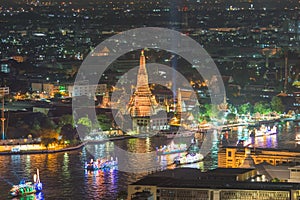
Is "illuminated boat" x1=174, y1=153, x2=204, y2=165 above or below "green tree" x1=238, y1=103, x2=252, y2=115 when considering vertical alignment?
below

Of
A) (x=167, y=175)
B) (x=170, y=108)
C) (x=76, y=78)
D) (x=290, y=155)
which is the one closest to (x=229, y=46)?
(x=76, y=78)

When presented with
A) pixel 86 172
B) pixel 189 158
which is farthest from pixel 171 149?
pixel 86 172

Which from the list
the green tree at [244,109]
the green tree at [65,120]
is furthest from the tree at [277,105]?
the green tree at [65,120]

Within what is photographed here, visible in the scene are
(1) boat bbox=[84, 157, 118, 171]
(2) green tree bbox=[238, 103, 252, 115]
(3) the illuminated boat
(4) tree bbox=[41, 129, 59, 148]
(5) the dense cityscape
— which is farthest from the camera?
(2) green tree bbox=[238, 103, 252, 115]

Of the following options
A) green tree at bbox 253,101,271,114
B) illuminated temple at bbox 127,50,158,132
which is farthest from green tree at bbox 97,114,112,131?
green tree at bbox 253,101,271,114

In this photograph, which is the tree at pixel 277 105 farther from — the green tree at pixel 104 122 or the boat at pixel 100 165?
the boat at pixel 100 165

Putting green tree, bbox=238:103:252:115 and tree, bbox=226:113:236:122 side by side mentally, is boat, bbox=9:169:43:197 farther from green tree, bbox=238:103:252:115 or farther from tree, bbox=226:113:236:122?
green tree, bbox=238:103:252:115

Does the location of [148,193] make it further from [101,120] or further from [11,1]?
[11,1]
